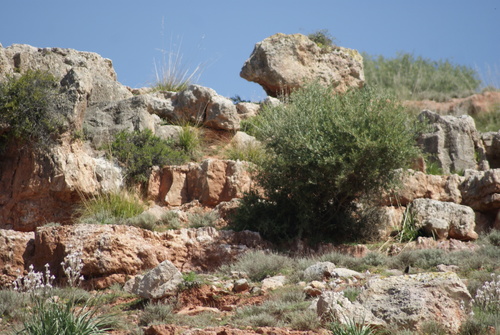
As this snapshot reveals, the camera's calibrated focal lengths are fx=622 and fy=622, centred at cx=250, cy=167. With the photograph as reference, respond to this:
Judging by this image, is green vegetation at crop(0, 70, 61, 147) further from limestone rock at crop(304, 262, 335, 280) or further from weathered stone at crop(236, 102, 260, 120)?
limestone rock at crop(304, 262, 335, 280)

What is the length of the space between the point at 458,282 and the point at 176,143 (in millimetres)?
11380

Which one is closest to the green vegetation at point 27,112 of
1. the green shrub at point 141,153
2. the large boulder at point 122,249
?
the green shrub at point 141,153

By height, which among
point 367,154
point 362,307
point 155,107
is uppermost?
point 155,107

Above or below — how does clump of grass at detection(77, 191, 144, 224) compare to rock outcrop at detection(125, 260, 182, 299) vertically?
above

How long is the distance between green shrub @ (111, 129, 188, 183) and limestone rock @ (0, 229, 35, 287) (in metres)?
4.14

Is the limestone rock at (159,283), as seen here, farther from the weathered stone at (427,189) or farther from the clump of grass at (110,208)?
the weathered stone at (427,189)

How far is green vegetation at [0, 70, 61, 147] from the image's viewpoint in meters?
13.3

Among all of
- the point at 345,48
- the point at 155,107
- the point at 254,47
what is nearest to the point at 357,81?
the point at 345,48

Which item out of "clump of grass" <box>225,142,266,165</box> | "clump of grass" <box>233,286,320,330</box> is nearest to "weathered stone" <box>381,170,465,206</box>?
"clump of grass" <box>225,142,266,165</box>

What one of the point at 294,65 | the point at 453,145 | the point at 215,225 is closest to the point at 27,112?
the point at 215,225

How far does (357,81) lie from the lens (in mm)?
21750

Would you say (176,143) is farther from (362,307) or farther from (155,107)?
(362,307)

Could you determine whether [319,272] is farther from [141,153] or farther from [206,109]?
[206,109]

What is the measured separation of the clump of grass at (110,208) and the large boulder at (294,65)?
8.32 m
